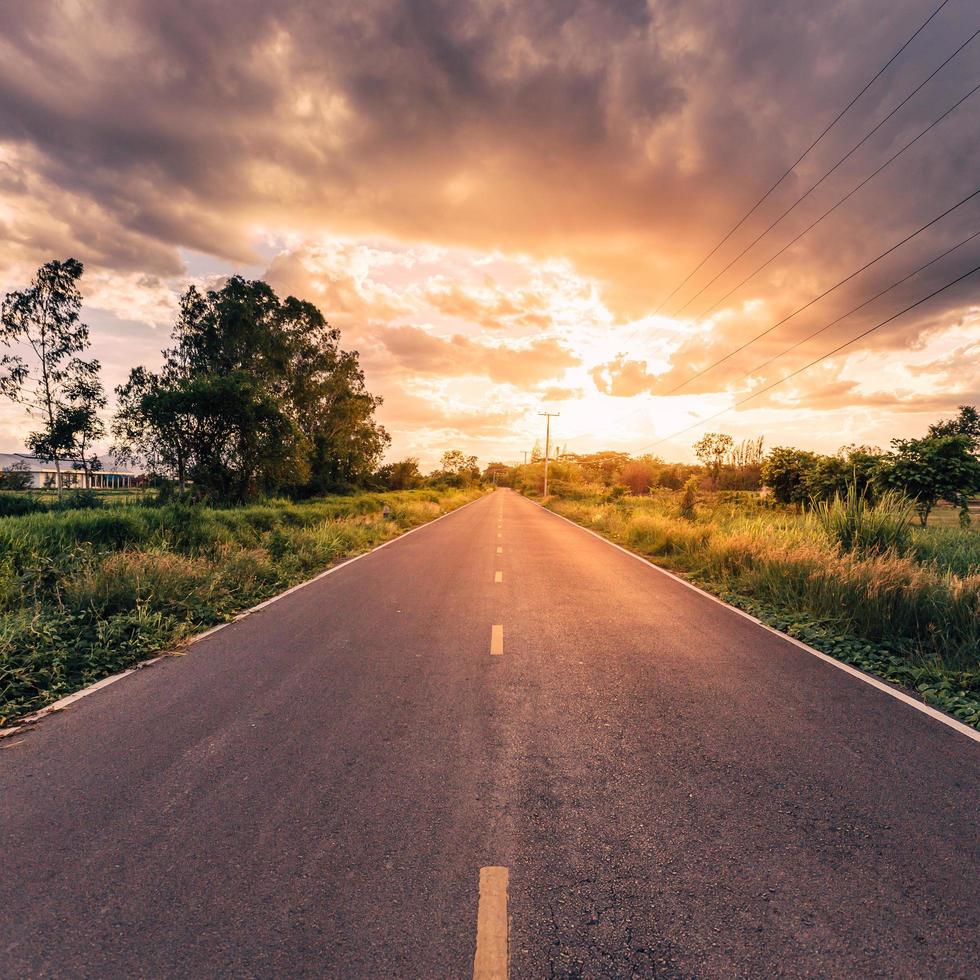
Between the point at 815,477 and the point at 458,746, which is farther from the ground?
the point at 815,477

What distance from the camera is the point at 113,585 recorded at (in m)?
7.86

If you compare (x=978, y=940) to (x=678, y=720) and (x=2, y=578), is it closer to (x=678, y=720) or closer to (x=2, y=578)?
(x=678, y=720)

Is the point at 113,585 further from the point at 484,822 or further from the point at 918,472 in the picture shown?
the point at 918,472

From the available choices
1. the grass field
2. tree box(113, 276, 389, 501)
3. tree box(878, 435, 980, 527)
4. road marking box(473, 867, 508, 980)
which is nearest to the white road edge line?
the grass field

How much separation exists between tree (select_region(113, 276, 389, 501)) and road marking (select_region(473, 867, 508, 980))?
3047 centimetres

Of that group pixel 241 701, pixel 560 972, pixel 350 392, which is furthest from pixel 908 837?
pixel 350 392

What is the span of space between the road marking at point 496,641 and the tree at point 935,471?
1713 cm

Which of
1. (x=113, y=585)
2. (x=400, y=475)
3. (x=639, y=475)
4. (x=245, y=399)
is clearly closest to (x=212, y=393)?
(x=245, y=399)

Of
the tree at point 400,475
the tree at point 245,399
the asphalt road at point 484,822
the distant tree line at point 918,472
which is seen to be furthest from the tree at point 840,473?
the tree at point 400,475

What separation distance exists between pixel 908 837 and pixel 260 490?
35.7 meters

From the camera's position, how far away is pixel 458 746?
418cm

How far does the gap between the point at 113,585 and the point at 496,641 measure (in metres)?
5.67

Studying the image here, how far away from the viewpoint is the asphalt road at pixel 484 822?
7.59 feet

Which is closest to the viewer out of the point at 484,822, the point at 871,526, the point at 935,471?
the point at 484,822
